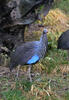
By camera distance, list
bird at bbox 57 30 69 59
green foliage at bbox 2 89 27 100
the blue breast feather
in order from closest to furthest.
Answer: green foliage at bbox 2 89 27 100 < the blue breast feather < bird at bbox 57 30 69 59

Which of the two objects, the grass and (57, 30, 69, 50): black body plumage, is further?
(57, 30, 69, 50): black body plumage

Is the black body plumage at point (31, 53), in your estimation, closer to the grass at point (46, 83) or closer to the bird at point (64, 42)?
the grass at point (46, 83)

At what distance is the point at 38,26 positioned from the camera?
10328 mm

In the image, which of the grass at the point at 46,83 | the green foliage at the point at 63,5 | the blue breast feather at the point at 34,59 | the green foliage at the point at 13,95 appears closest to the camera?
the green foliage at the point at 13,95

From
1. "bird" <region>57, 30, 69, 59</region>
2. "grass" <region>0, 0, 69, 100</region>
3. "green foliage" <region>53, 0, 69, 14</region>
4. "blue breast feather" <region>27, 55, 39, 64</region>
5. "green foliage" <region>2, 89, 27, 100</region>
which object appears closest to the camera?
"green foliage" <region>2, 89, 27, 100</region>

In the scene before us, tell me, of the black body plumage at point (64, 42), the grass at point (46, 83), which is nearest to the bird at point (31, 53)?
the grass at point (46, 83)

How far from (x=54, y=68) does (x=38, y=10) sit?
5.38ft

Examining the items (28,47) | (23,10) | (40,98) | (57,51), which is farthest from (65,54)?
(40,98)

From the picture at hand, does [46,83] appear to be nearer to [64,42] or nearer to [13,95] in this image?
[13,95]

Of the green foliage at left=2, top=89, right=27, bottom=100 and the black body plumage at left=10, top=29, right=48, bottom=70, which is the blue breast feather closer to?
the black body plumage at left=10, top=29, right=48, bottom=70

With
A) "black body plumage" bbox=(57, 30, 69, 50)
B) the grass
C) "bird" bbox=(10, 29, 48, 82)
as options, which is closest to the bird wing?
"bird" bbox=(10, 29, 48, 82)

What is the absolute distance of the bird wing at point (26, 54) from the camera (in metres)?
5.62

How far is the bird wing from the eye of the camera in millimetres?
5617

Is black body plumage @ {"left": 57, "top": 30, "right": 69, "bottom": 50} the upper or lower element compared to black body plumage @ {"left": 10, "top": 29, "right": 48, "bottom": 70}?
lower
